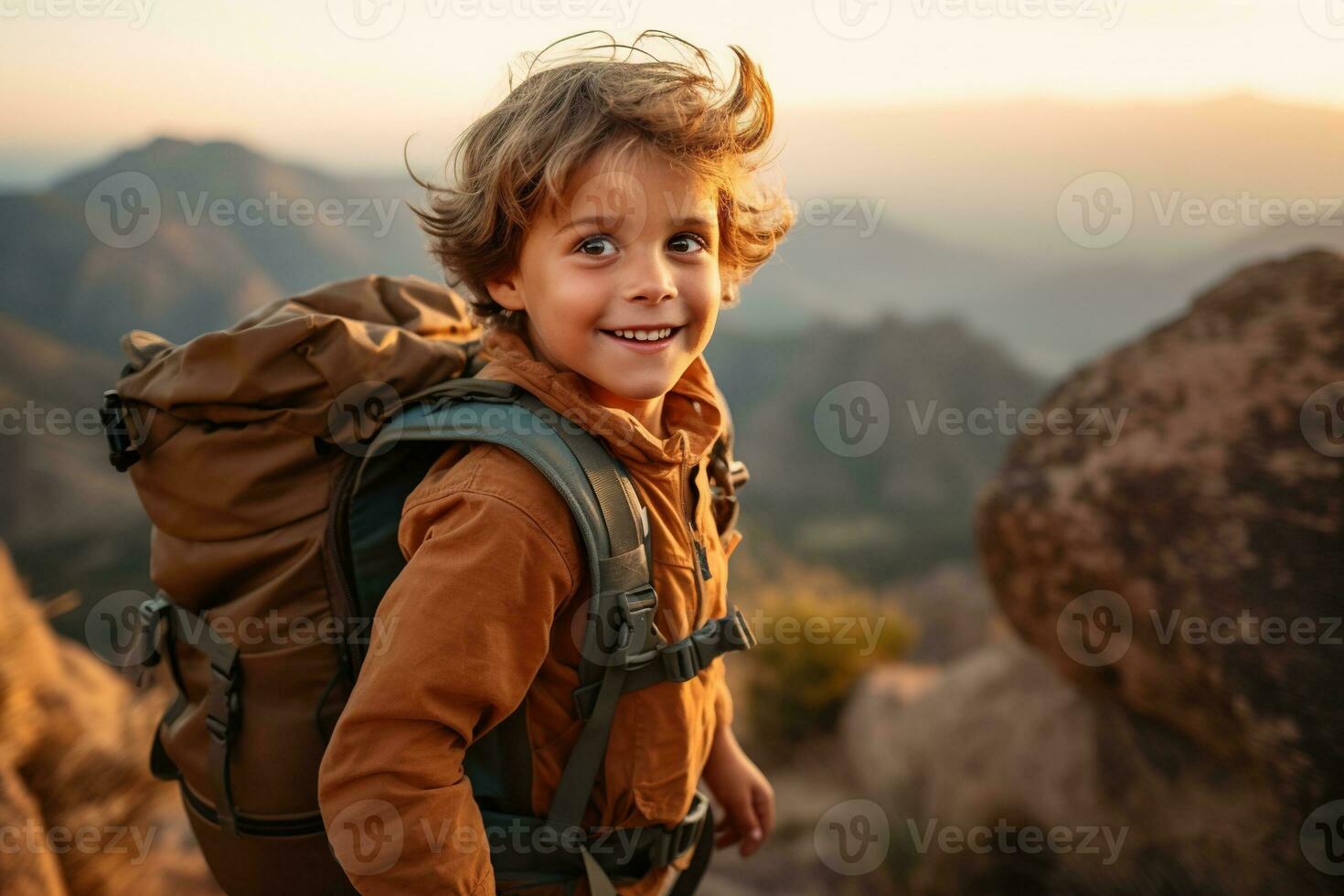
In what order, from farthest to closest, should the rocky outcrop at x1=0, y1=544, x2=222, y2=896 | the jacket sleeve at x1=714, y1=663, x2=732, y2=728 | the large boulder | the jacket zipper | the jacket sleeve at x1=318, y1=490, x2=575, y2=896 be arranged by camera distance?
the large boulder
the rocky outcrop at x1=0, y1=544, x2=222, y2=896
the jacket sleeve at x1=714, y1=663, x2=732, y2=728
the jacket zipper
the jacket sleeve at x1=318, y1=490, x2=575, y2=896

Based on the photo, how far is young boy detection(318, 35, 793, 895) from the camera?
1.18 m

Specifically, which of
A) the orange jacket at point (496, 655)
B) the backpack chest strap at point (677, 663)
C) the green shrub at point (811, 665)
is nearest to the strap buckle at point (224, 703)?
the orange jacket at point (496, 655)

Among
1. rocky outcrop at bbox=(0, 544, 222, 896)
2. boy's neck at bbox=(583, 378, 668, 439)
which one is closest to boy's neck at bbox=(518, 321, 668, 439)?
boy's neck at bbox=(583, 378, 668, 439)

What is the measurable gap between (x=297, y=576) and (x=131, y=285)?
268 inches

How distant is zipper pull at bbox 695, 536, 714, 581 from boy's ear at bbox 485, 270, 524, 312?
20.8 inches

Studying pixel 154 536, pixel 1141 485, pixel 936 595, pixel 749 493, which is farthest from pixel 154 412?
pixel 749 493

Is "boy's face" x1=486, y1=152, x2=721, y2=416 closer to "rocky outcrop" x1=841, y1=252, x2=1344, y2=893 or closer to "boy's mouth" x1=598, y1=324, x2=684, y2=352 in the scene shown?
"boy's mouth" x1=598, y1=324, x2=684, y2=352

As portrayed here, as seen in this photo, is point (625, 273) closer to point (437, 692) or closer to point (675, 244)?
point (675, 244)

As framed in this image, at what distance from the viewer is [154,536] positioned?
1.60 meters

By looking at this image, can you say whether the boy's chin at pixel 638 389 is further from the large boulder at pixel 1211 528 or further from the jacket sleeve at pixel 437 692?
the large boulder at pixel 1211 528

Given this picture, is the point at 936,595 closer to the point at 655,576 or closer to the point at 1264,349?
the point at 1264,349

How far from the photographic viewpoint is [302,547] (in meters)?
1.41

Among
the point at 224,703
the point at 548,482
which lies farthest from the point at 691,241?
the point at 224,703

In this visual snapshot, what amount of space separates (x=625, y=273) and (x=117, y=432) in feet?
2.94
